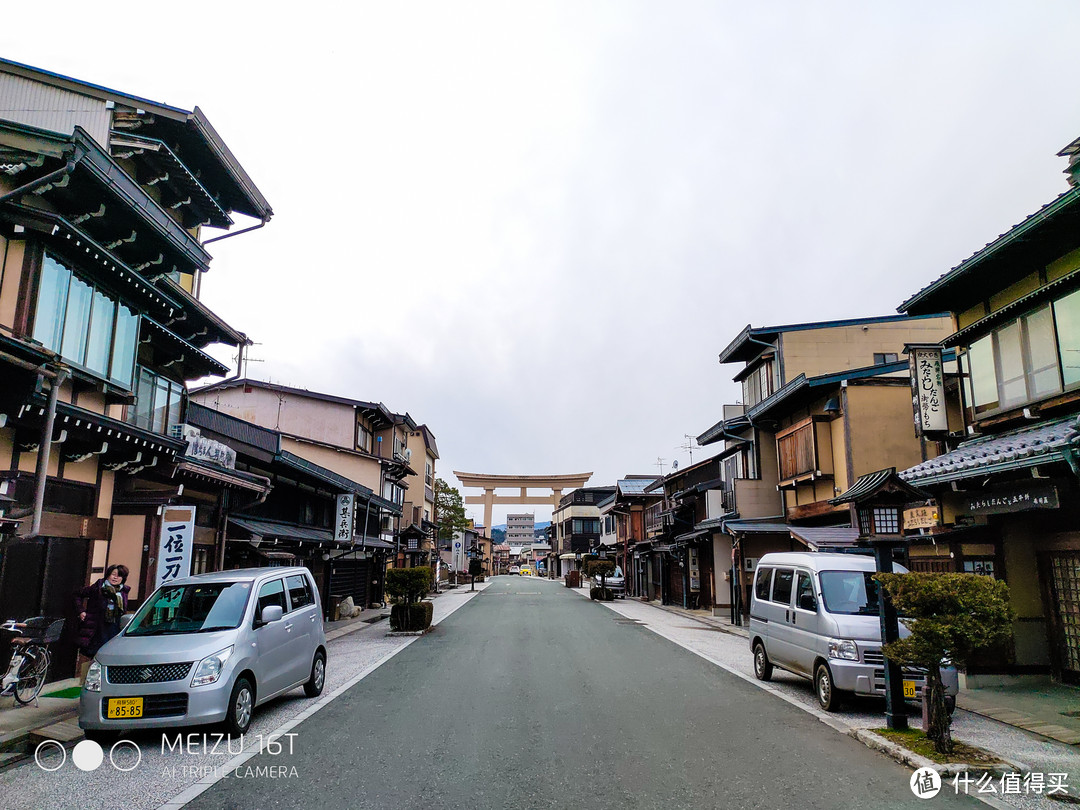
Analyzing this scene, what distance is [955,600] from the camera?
7102 millimetres

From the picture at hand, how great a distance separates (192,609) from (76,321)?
19.5ft

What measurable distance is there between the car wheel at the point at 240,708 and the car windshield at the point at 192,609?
0.77m

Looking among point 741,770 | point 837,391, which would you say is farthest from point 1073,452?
point 837,391

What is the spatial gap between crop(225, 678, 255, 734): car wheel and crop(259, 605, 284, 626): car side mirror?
29.6 inches

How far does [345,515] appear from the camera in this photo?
1001 inches

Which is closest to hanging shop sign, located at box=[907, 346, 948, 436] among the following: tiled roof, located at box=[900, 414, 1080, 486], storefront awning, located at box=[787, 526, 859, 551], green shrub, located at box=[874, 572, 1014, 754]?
tiled roof, located at box=[900, 414, 1080, 486]

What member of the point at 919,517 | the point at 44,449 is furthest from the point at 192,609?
the point at 919,517

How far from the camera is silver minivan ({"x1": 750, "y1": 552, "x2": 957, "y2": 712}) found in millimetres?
8953

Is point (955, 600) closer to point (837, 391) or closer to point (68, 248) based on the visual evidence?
point (837, 391)

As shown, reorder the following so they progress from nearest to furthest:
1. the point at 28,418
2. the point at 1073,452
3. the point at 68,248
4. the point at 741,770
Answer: the point at 741,770 < the point at 1073,452 < the point at 28,418 < the point at 68,248

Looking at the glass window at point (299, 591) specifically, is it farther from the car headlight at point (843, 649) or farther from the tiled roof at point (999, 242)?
the tiled roof at point (999, 242)

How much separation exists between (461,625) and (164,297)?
47.4 ft

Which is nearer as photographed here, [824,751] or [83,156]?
[824,751]

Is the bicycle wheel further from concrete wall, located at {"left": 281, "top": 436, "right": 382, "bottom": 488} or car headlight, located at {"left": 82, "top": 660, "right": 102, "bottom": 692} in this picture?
concrete wall, located at {"left": 281, "top": 436, "right": 382, "bottom": 488}
